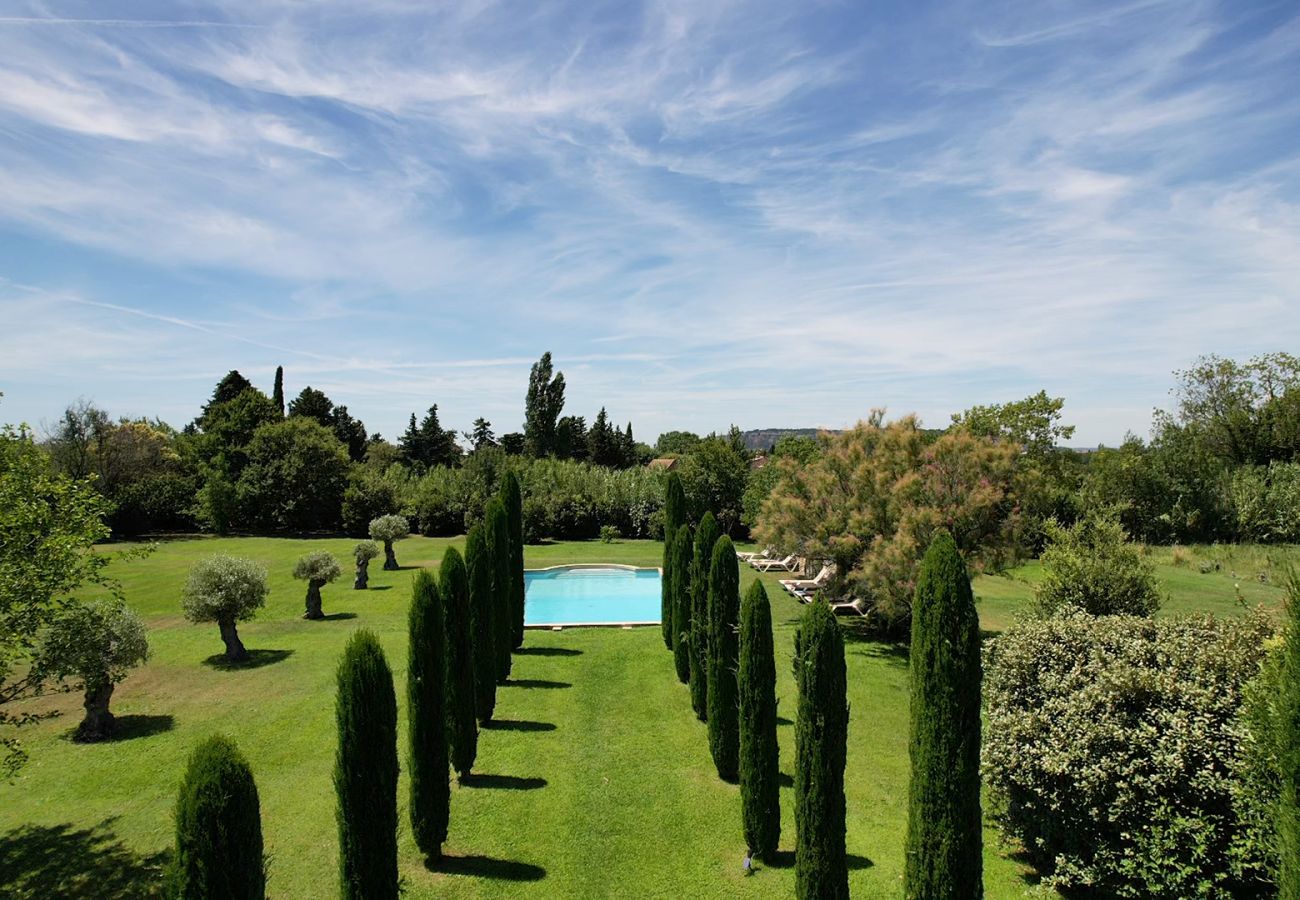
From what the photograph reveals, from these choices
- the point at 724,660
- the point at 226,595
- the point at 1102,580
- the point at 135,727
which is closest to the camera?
the point at 724,660

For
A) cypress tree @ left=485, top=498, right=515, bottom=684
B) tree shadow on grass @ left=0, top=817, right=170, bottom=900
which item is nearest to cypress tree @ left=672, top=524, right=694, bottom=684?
cypress tree @ left=485, top=498, right=515, bottom=684

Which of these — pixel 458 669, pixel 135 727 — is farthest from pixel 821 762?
pixel 135 727

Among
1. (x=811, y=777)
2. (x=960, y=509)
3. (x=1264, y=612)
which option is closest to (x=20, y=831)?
(x=811, y=777)

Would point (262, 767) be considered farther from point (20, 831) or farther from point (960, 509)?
point (960, 509)

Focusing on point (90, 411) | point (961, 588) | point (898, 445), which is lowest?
point (961, 588)

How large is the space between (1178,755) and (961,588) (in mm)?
3671

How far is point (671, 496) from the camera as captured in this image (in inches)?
774

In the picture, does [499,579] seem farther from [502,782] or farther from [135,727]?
[135,727]

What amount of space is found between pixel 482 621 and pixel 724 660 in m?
5.28

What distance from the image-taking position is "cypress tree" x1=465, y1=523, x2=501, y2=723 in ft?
44.4

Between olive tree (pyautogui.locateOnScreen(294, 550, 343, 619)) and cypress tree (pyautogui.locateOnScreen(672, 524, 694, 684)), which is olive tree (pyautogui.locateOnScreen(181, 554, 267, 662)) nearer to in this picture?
olive tree (pyautogui.locateOnScreen(294, 550, 343, 619))

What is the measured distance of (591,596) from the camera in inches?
1076

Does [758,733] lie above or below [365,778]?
below

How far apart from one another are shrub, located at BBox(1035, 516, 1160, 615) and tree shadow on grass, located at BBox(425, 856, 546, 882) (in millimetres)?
11385
